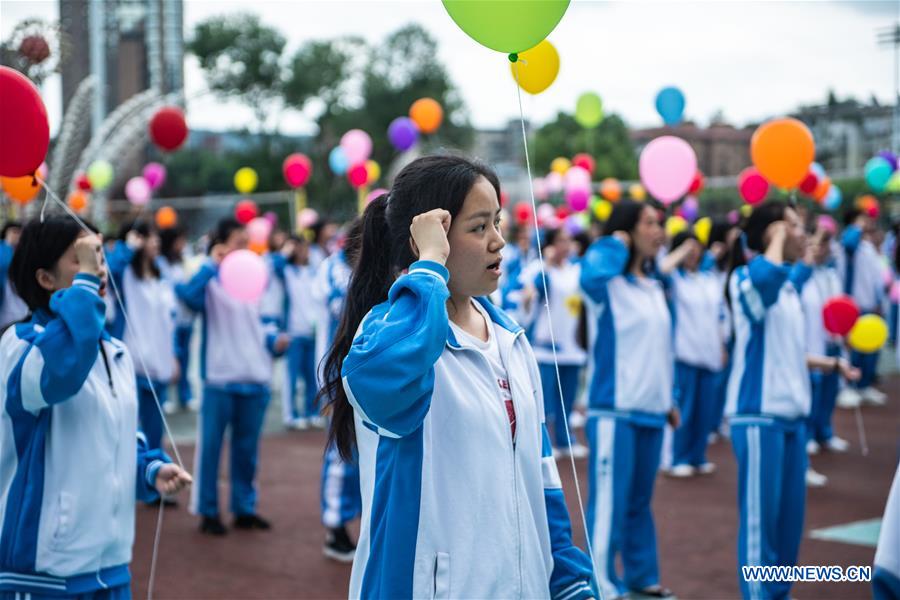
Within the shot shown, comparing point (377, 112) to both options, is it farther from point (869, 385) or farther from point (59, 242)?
point (59, 242)

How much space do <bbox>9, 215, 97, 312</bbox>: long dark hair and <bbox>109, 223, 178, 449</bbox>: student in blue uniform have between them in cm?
403

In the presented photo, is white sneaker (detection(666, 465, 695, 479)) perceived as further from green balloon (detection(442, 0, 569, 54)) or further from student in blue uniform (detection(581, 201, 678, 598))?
green balloon (detection(442, 0, 569, 54))

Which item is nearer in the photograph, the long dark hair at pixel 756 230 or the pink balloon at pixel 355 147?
the long dark hair at pixel 756 230

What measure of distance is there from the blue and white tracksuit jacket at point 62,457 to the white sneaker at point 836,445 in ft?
26.0

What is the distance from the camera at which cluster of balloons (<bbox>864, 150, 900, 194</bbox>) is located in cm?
1159

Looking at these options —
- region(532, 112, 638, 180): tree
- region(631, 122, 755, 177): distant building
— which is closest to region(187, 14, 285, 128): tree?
region(532, 112, 638, 180): tree

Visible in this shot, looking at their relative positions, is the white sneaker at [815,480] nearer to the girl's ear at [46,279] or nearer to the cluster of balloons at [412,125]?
the cluster of balloons at [412,125]

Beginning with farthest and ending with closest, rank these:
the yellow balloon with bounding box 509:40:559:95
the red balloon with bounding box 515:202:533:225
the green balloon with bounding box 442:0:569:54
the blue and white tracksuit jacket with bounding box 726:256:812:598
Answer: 1. the red balloon with bounding box 515:202:533:225
2. the yellow balloon with bounding box 509:40:559:95
3. the blue and white tracksuit jacket with bounding box 726:256:812:598
4. the green balloon with bounding box 442:0:569:54

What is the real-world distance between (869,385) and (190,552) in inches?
390

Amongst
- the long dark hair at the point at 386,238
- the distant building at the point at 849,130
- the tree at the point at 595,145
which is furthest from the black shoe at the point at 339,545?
the tree at the point at 595,145

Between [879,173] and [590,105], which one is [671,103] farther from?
[879,173]

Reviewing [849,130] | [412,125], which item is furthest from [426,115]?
[849,130]

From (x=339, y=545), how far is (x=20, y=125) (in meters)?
3.61

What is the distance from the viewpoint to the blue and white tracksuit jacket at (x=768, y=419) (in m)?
4.70
